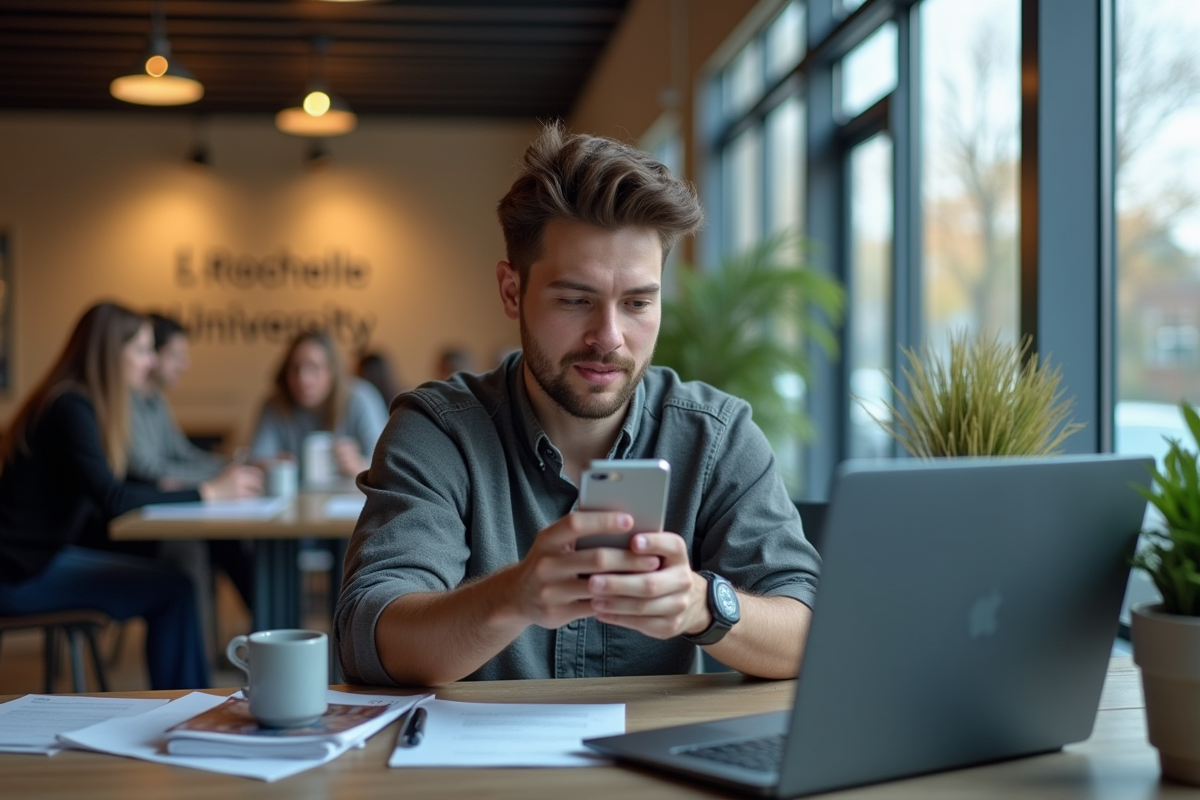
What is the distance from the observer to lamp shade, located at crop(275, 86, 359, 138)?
5.73 metres

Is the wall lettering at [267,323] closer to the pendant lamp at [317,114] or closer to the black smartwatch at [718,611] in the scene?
the pendant lamp at [317,114]

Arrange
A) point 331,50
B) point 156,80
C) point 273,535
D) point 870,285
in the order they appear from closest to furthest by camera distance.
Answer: point 273,535 → point 870,285 → point 156,80 → point 331,50

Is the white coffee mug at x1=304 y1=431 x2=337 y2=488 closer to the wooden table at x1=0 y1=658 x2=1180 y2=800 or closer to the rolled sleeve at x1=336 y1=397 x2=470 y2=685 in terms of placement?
the rolled sleeve at x1=336 y1=397 x2=470 y2=685

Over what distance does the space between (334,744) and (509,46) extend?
6870 millimetres

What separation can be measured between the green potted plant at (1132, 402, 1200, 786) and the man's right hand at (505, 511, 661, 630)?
465 mm

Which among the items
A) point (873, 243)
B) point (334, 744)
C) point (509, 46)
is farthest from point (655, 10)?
point (334, 744)

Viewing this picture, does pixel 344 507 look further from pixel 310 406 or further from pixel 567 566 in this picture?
pixel 567 566

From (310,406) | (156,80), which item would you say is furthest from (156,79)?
(310,406)

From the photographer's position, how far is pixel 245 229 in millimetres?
9633

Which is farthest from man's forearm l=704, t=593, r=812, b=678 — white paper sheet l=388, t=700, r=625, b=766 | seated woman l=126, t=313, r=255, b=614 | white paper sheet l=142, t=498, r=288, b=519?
seated woman l=126, t=313, r=255, b=614

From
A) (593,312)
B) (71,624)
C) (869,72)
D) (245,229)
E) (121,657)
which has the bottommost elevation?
(121,657)

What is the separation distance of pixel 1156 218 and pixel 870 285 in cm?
176

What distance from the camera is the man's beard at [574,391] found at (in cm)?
158

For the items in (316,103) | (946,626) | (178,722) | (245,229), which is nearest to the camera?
(946,626)
